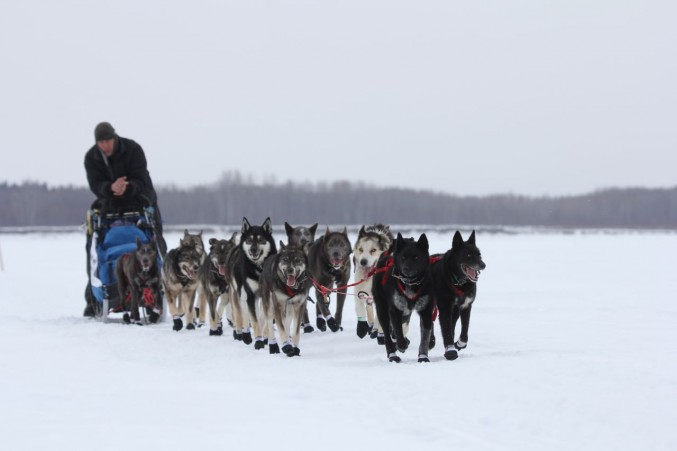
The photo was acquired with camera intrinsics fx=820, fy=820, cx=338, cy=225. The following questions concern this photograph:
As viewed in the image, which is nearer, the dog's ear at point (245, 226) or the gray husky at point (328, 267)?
the dog's ear at point (245, 226)

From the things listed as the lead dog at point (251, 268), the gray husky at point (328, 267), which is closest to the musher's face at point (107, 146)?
the lead dog at point (251, 268)

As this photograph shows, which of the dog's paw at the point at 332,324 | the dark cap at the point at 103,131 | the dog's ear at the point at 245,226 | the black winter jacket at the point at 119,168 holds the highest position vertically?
the dark cap at the point at 103,131

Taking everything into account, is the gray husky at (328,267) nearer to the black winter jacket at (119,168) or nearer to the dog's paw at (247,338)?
the dog's paw at (247,338)

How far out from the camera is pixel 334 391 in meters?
5.55

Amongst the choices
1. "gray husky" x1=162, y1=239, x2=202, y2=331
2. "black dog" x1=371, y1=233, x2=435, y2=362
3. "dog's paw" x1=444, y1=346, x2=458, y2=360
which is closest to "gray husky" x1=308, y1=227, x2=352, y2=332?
"gray husky" x1=162, y1=239, x2=202, y2=331

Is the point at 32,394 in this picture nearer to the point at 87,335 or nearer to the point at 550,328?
the point at 87,335

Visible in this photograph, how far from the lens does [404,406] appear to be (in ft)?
16.4

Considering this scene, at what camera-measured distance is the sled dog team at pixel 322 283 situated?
21.9ft

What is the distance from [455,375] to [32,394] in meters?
2.83

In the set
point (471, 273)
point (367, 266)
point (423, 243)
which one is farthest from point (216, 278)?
point (471, 273)

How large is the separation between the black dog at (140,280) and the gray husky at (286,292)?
289 cm

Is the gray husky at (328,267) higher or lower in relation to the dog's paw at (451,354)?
higher

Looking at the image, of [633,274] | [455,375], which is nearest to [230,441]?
[455,375]

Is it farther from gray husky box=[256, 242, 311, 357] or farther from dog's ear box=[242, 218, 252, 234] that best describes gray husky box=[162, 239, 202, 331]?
gray husky box=[256, 242, 311, 357]
